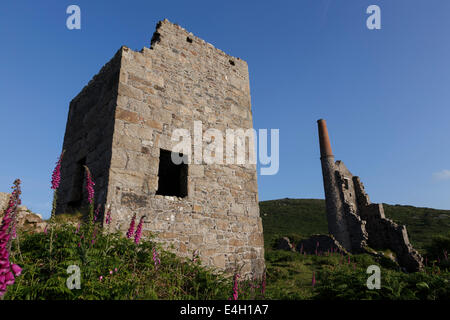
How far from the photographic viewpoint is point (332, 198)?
1858 cm

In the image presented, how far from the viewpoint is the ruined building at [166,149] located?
5.41 metres

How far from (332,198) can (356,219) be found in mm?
2061

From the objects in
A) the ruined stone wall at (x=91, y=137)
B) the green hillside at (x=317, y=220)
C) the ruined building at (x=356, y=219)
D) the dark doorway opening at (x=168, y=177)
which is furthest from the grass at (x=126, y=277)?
the green hillside at (x=317, y=220)

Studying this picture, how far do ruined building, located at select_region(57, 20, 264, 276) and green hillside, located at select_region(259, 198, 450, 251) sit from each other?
19770mm

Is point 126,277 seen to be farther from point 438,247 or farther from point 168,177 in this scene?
point 438,247

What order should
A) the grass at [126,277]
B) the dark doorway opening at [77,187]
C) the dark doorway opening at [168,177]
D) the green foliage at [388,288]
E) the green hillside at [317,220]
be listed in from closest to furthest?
the grass at [126,277], the green foliage at [388,288], the dark doorway opening at [77,187], the dark doorway opening at [168,177], the green hillside at [317,220]

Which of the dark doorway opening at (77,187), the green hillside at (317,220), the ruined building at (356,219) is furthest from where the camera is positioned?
the green hillside at (317,220)

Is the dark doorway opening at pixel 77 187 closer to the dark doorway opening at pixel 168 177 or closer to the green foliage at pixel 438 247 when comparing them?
the dark doorway opening at pixel 168 177

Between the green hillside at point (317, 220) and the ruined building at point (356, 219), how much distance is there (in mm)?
8247

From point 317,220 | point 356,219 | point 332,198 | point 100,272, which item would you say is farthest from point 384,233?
point 317,220

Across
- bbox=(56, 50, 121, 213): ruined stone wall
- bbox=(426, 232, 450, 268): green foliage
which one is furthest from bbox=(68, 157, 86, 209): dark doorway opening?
bbox=(426, 232, 450, 268): green foliage

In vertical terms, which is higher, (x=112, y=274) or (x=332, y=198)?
(x=332, y=198)

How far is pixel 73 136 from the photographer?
723 cm
